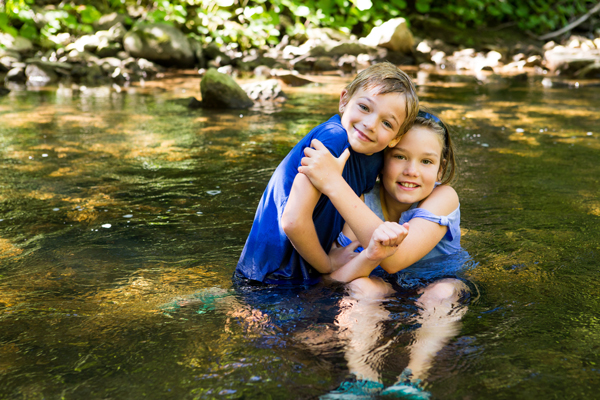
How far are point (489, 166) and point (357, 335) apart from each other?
3.24 meters

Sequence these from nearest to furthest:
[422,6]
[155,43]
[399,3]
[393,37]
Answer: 1. [155,43]
2. [393,37]
3. [399,3]
4. [422,6]

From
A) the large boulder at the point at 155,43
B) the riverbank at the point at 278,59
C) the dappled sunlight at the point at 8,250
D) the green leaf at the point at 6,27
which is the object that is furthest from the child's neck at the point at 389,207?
the green leaf at the point at 6,27

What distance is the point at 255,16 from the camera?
14.5 metres

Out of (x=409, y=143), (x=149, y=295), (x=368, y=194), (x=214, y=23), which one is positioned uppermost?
(x=214, y=23)

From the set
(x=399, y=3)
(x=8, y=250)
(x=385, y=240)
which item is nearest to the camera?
(x=385, y=240)

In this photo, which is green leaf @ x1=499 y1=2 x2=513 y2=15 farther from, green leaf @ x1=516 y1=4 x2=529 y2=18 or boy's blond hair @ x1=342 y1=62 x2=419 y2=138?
boy's blond hair @ x1=342 y1=62 x2=419 y2=138

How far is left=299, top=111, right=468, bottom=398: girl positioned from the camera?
78.4 inches

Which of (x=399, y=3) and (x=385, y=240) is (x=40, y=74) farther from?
(x=385, y=240)

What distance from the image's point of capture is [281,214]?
239 cm

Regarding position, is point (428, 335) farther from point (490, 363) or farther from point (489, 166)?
point (489, 166)

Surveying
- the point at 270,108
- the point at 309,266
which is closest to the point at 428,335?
the point at 309,266

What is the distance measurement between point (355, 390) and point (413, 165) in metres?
1.16

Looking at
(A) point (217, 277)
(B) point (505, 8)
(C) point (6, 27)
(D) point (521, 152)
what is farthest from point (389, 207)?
(B) point (505, 8)

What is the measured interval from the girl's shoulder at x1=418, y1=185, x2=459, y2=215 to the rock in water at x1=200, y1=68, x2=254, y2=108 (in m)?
5.67
